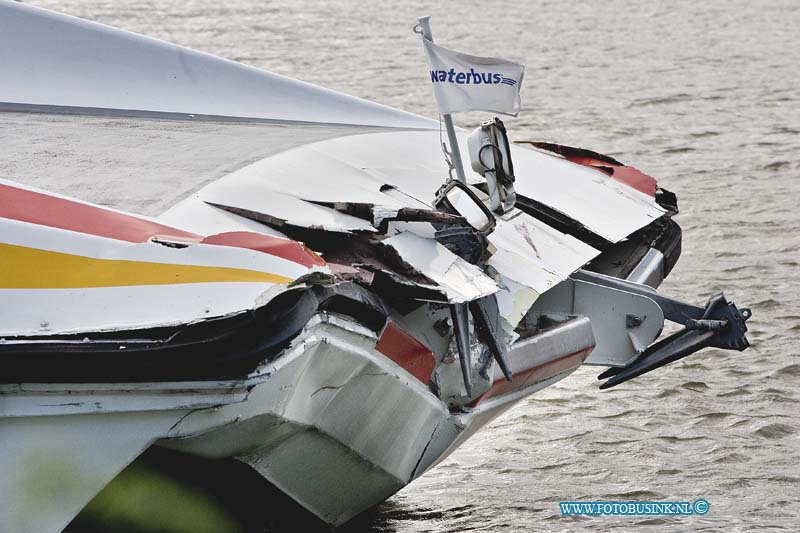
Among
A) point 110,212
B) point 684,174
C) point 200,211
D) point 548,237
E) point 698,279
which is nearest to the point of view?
point 110,212

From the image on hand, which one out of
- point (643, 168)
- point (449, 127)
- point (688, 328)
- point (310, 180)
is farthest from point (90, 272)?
point (643, 168)

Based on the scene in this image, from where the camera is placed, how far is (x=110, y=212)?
12.0 ft

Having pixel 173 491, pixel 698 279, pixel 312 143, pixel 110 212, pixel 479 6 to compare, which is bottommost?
pixel 479 6

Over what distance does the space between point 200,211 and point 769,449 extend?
2708 mm

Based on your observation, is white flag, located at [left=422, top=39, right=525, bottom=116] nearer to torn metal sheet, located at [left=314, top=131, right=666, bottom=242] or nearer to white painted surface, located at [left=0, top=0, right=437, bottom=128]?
torn metal sheet, located at [left=314, top=131, right=666, bottom=242]

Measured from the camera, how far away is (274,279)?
129 inches

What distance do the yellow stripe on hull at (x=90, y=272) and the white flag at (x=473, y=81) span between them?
1.31 meters

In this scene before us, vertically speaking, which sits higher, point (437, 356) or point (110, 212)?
point (110, 212)

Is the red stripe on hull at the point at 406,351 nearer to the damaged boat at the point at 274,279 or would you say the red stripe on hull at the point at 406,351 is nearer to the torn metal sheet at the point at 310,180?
the damaged boat at the point at 274,279

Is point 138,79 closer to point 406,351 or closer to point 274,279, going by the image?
point 406,351

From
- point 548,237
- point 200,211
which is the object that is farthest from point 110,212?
point 548,237

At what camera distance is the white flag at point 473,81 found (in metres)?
4.33

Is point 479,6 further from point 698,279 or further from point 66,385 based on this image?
point 66,385

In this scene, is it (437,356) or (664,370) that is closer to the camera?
(437,356)
